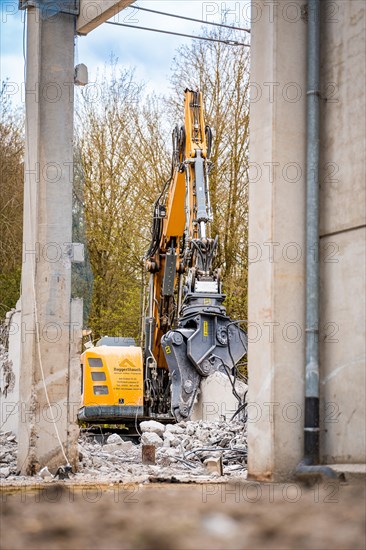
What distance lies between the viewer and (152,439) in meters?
11.8

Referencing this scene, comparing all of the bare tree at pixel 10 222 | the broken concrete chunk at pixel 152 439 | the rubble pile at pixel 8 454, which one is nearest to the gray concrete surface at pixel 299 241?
the rubble pile at pixel 8 454

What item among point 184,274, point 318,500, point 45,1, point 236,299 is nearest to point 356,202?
point 318,500

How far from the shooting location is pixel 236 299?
2414 cm

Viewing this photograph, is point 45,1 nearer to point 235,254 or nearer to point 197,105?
point 197,105

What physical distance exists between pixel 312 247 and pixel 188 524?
333 cm

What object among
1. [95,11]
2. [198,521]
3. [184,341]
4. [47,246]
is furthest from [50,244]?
[198,521]

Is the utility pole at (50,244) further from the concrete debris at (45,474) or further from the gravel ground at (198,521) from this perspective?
the gravel ground at (198,521)

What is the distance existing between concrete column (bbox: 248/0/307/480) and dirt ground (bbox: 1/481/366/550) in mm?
1761

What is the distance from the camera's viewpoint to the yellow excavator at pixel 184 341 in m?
14.8

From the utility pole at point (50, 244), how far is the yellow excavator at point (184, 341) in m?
5.16

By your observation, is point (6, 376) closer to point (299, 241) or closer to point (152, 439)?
point (152, 439)

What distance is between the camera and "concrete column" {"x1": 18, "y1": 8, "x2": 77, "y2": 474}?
9.37 m

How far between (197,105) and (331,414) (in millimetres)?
11320

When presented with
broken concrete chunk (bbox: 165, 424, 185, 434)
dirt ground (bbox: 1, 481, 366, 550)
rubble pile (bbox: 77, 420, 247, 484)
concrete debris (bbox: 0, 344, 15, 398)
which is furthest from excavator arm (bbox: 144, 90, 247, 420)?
dirt ground (bbox: 1, 481, 366, 550)
